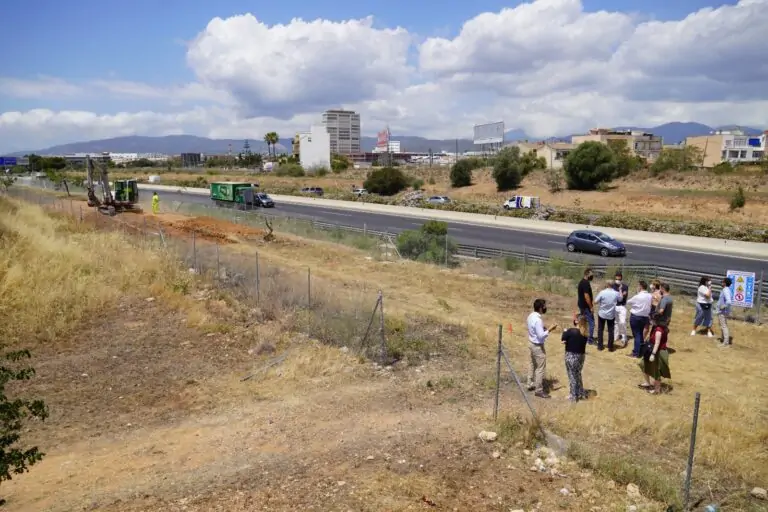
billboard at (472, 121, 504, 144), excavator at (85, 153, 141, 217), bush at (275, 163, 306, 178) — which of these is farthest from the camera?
billboard at (472, 121, 504, 144)

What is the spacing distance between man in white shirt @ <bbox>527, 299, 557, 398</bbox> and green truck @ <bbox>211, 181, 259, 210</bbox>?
44203 millimetres

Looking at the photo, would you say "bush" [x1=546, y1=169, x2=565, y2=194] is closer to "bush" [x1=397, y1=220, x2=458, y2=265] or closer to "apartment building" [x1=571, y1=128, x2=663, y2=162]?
"bush" [x1=397, y1=220, x2=458, y2=265]

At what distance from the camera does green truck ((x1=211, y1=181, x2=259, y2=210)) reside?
52812 millimetres

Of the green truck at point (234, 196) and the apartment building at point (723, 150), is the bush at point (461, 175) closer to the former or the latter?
the green truck at point (234, 196)

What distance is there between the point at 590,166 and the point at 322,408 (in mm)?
64565

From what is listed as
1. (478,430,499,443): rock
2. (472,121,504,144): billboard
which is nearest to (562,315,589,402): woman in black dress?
(478,430,499,443): rock

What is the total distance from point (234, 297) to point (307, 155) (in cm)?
13921

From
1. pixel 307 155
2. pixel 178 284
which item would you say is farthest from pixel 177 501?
pixel 307 155

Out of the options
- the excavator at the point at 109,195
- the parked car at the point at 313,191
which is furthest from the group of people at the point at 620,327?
the parked car at the point at 313,191

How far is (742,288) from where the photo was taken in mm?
16812

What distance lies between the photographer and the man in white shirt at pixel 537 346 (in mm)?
9830

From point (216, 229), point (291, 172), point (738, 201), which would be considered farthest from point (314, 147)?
point (216, 229)

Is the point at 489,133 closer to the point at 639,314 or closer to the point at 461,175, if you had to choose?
the point at 461,175

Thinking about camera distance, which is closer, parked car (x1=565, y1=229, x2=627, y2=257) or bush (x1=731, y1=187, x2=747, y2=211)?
parked car (x1=565, y1=229, x2=627, y2=257)
